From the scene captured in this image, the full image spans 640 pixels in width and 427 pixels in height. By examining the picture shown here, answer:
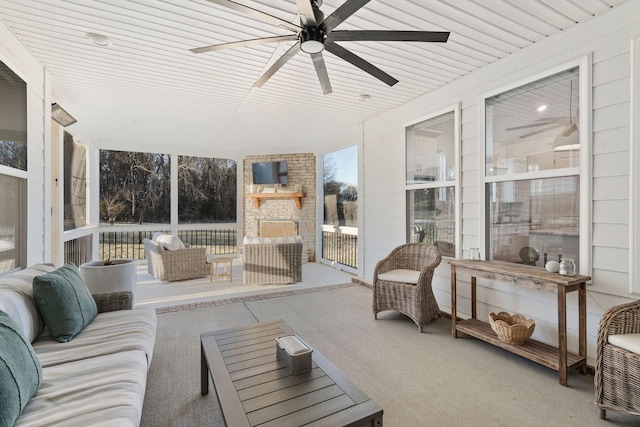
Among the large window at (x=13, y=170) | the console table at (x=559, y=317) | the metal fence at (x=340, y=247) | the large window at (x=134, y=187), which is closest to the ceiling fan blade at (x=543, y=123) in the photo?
the console table at (x=559, y=317)

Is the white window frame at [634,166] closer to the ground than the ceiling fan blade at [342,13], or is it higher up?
closer to the ground

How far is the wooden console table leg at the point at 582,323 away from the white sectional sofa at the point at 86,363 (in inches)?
114

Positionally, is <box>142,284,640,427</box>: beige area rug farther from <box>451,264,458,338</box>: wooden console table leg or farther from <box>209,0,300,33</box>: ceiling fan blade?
<box>209,0,300,33</box>: ceiling fan blade

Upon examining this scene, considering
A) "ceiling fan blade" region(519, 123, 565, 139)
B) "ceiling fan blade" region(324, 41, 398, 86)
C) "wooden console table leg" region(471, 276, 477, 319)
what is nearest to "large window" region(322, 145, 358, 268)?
"wooden console table leg" region(471, 276, 477, 319)

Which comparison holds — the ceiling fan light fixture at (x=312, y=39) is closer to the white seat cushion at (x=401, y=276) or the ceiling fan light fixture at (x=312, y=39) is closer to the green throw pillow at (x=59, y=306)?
the green throw pillow at (x=59, y=306)

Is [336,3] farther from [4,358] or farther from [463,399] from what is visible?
[463,399]

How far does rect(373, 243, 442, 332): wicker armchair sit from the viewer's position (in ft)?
10.5

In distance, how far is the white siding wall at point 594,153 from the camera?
2.23 m

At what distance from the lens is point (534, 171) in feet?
9.18

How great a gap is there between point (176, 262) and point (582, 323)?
5.26m

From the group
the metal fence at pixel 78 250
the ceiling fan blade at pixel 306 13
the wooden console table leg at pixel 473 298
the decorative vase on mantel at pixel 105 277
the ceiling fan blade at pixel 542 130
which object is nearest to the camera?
the ceiling fan blade at pixel 306 13

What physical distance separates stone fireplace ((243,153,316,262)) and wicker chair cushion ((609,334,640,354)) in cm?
583

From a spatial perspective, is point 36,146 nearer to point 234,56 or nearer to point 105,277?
point 105,277

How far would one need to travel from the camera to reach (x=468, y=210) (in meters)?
3.38
